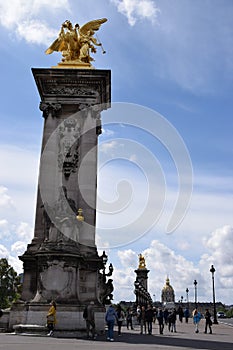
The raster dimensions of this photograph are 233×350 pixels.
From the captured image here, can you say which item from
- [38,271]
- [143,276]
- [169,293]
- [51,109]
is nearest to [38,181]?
[51,109]

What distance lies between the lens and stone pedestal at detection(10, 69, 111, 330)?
70.7 ft

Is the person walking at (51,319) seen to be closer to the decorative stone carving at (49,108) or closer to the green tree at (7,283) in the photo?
the decorative stone carving at (49,108)

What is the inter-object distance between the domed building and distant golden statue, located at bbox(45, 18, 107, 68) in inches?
4580

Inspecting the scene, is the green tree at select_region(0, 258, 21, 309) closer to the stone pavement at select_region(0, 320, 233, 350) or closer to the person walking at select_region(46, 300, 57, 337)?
the stone pavement at select_region(0, 320, 233, 350)

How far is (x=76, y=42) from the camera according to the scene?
100ft

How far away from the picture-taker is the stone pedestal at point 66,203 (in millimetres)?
21562

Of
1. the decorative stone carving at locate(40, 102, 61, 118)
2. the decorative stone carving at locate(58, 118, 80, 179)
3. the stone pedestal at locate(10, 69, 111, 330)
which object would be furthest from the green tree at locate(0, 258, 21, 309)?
the decorative stone carving at locate(58, 118, 80, 179)

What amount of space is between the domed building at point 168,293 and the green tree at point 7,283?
73.7 metres

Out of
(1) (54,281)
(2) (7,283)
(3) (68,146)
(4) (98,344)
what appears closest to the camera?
(4) (98,344)

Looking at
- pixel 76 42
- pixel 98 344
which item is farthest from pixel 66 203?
pixel 76 42

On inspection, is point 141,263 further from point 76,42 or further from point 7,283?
point 76,42

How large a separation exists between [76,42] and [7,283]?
50.1 m

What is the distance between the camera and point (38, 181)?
26.7 meters

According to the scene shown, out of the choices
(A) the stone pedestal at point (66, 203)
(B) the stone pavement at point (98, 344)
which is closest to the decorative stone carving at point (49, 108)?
(A) the stone pedestal at point (66, 203)
